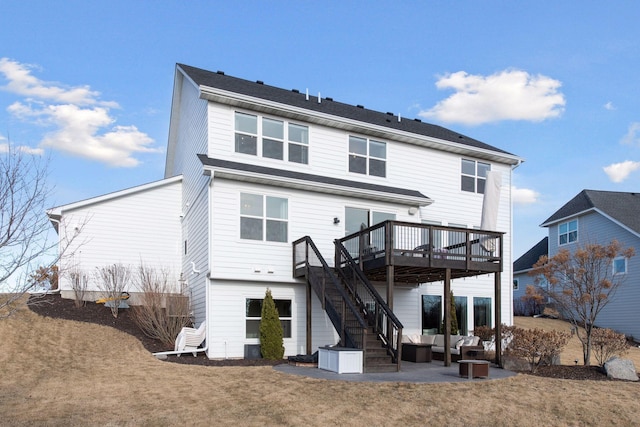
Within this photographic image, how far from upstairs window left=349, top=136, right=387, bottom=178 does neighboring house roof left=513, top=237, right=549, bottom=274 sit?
805 inches

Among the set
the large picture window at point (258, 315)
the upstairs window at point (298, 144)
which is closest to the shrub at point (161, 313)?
the large picture window at point (258, 315)

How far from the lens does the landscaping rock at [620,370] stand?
1345 cm

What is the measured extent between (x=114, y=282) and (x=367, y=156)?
9124mm

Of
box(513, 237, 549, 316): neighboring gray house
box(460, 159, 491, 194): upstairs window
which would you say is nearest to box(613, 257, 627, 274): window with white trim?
box(513, 237, 549, 316): neighboring gray house

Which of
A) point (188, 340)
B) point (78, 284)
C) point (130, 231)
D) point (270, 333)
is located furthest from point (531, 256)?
point (78, 284)

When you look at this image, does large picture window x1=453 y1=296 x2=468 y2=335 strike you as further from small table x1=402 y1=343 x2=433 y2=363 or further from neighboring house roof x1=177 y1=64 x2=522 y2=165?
neighboring house roof x1=177 y1=64 x2=522 y2=165

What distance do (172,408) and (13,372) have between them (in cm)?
550

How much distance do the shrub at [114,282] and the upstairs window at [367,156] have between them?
8.16 m

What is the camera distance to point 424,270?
1580 cm

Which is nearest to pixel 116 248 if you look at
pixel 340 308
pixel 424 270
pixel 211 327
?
pixel 211 327

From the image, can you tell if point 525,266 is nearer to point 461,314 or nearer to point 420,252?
point 461,314

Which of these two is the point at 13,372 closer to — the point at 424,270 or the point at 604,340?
the point at 424,270

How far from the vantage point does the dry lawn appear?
9.41m

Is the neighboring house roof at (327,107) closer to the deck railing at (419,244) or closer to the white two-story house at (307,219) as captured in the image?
the white two-story house at (307,219)
